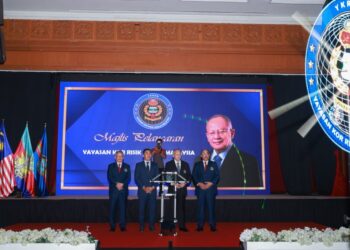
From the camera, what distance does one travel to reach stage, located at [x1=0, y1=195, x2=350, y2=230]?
7.42 m

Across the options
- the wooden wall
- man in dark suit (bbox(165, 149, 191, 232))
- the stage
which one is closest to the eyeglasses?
the wooden wall

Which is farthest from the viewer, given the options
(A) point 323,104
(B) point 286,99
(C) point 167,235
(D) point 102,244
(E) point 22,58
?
(B) point 286,99

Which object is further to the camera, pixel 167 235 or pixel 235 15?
pixel 235 15

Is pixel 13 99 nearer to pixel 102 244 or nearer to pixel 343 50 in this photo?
pixel 102 244

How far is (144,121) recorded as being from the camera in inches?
336

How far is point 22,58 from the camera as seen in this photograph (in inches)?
328

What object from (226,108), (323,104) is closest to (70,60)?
(226,108)

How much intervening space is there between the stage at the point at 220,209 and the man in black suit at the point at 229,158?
734 mm

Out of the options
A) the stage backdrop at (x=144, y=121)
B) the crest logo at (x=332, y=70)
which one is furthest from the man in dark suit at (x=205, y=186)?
the crest logo at (x=332, y=70)

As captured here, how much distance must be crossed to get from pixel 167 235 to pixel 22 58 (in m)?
5.41

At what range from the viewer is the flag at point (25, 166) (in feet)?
25.9

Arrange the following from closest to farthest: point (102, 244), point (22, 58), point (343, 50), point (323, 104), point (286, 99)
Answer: point (343, 50), point (323, 104), point (102, 244), point (22, 58), point (286, 99)

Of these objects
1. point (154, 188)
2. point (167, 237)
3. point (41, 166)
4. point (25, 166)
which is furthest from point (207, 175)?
point (25, 166)

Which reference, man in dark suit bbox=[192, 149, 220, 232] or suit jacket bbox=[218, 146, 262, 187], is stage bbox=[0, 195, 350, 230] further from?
man in dark suit bbox=[192, 149, 220, 232]
